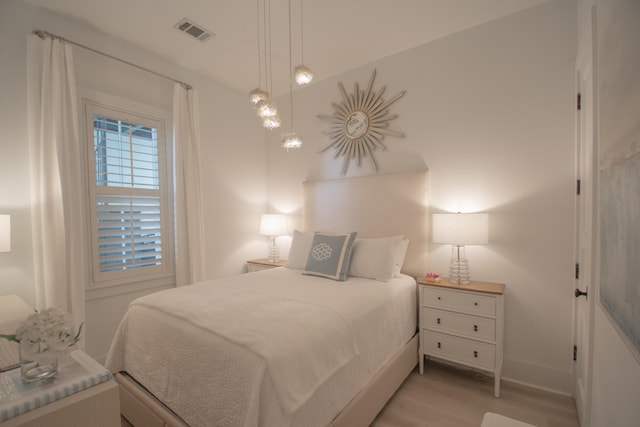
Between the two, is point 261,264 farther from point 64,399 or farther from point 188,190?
point 64,399

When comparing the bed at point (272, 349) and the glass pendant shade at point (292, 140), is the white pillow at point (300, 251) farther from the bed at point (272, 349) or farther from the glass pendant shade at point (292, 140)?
the glass pendant shade at point (292, 140)

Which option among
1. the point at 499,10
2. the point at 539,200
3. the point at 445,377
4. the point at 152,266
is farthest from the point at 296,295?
the point at 499,10

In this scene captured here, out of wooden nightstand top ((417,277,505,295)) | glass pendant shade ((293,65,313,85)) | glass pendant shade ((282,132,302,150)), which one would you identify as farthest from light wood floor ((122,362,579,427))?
glass pendant shade ((293,65,313,85))

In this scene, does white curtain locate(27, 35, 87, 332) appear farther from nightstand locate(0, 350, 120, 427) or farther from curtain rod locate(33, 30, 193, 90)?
nightstand locate(0, 350, 120, 427)

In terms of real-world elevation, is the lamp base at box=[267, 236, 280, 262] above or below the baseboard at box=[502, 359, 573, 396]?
above

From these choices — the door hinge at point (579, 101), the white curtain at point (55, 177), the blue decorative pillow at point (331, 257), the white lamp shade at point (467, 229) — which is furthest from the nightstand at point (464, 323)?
the white curtain at point (55, 177)

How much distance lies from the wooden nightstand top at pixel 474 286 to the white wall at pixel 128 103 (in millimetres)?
2326

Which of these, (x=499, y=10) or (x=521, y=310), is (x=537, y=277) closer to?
(x=521, y=310)

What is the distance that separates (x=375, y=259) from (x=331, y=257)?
0.38m

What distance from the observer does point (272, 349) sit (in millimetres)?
1207

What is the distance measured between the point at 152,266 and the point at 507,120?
11.2 ft

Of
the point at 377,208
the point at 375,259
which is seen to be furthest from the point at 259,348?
the point at 377,208

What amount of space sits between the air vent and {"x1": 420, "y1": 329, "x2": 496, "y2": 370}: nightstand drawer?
3147 mm

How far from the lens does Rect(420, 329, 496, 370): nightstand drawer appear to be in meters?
2.05
